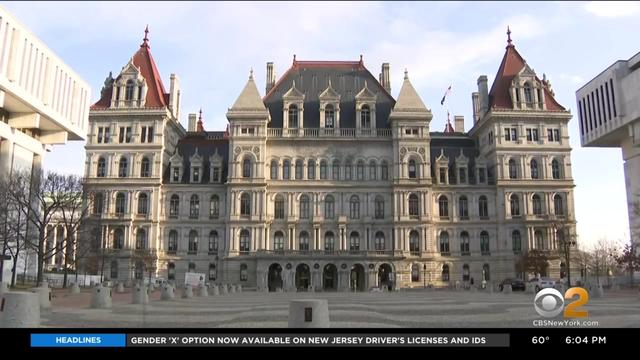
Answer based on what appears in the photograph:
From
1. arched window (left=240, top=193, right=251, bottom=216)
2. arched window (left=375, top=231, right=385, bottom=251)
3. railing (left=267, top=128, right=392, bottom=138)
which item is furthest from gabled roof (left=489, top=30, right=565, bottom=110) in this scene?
arched window (left=240, top=193, right=251, bottom=216)

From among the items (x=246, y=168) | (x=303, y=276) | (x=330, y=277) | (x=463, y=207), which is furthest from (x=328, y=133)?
(x=463, y=207)

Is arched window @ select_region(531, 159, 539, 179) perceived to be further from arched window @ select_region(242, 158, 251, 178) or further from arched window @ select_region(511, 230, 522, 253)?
arched window @ select_region(242, 158, 251, 178)

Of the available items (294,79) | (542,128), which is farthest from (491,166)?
(294,79)

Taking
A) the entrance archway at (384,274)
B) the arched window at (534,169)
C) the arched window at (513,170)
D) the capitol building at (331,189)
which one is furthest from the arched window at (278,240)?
the arched window at (534,169)

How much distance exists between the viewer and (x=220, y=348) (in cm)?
666

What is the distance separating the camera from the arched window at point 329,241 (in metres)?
65.9

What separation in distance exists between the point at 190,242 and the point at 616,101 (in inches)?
1902

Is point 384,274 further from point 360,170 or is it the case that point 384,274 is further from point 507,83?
point 507,83

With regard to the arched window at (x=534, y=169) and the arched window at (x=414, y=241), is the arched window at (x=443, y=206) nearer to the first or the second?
the arched window at (x=414, y=241)

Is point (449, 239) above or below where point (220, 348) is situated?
above

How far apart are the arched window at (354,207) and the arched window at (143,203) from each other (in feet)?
79.9

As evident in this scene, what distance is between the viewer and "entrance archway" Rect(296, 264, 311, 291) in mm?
63156

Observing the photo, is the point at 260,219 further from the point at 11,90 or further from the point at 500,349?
the point at 500,349

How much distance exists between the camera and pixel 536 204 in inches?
2621
